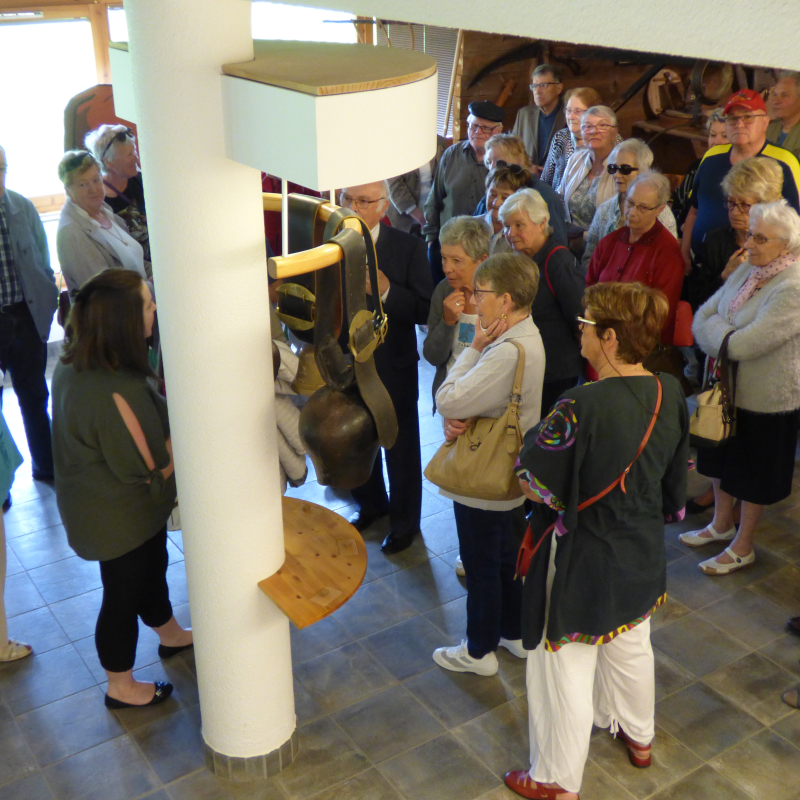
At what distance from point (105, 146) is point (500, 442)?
282 cm

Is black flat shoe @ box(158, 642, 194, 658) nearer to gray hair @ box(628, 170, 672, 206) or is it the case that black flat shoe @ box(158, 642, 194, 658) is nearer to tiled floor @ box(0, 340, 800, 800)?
tiled floor @ box(0, 340, 800, 800)

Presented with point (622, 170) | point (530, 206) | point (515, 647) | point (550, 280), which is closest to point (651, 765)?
point (515, 647)

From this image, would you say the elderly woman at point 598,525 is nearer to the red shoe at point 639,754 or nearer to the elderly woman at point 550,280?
the red shoe at point 639,754

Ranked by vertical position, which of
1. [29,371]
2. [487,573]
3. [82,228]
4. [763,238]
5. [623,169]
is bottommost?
[487,573]

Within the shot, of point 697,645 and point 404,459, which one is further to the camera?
point 404,459

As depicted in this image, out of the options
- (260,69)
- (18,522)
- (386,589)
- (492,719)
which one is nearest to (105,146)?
(18,522)

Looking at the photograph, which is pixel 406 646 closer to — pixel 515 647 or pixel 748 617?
pixel 515 647

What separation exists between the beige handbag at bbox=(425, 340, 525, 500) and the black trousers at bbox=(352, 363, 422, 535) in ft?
3.12

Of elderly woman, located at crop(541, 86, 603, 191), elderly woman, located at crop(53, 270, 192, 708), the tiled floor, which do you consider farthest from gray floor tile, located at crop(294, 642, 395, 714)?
elderly woman, located at crop(541, 86, 603, 191)

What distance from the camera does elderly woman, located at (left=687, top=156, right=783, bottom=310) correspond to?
3742 millimetres

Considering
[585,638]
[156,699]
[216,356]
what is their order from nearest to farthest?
1. [216,356]
2. [585,638]
3. [156,699]

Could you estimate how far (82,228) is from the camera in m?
4.06

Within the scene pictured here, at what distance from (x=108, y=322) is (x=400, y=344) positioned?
1438 millimetres

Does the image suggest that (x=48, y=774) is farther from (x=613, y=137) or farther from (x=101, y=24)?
(x=101, y=24)
